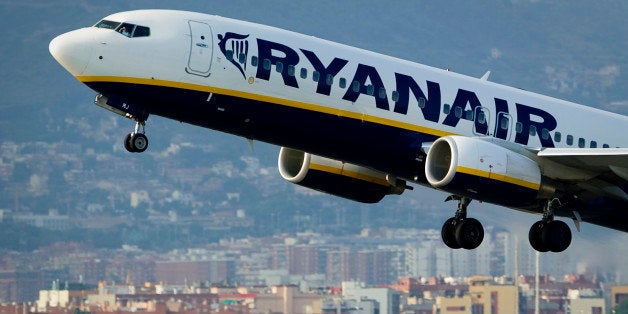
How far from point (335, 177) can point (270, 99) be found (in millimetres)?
5493

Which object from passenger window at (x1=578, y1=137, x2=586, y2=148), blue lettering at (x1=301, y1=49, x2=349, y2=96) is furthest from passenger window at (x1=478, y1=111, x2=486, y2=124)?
blue lettering at (x1=301, y1=49, x2=349, y2=96)

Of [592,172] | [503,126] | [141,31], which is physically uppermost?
[141,31]

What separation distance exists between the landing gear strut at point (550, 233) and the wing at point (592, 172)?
0.82 meters

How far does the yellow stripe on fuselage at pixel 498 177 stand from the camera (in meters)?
40.6

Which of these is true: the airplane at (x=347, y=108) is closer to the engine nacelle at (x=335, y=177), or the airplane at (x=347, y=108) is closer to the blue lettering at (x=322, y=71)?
the blue lettering at (x=322, y=71)

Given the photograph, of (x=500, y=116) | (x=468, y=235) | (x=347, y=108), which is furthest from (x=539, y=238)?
(x=347, y=108)

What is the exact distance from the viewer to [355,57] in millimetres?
42062

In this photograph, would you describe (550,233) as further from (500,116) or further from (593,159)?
(500,116)

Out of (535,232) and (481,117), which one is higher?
(481,117)

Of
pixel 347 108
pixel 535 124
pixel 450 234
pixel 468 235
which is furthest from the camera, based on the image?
pixel 450 234

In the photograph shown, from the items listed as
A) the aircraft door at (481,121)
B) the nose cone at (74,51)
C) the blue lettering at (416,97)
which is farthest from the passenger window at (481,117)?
the nose cone at (74,51)

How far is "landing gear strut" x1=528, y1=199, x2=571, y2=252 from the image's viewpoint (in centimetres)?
4275

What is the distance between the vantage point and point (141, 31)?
1580 inches

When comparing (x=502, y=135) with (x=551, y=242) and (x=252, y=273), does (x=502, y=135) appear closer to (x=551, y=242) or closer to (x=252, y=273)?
(x=551, y=242)
